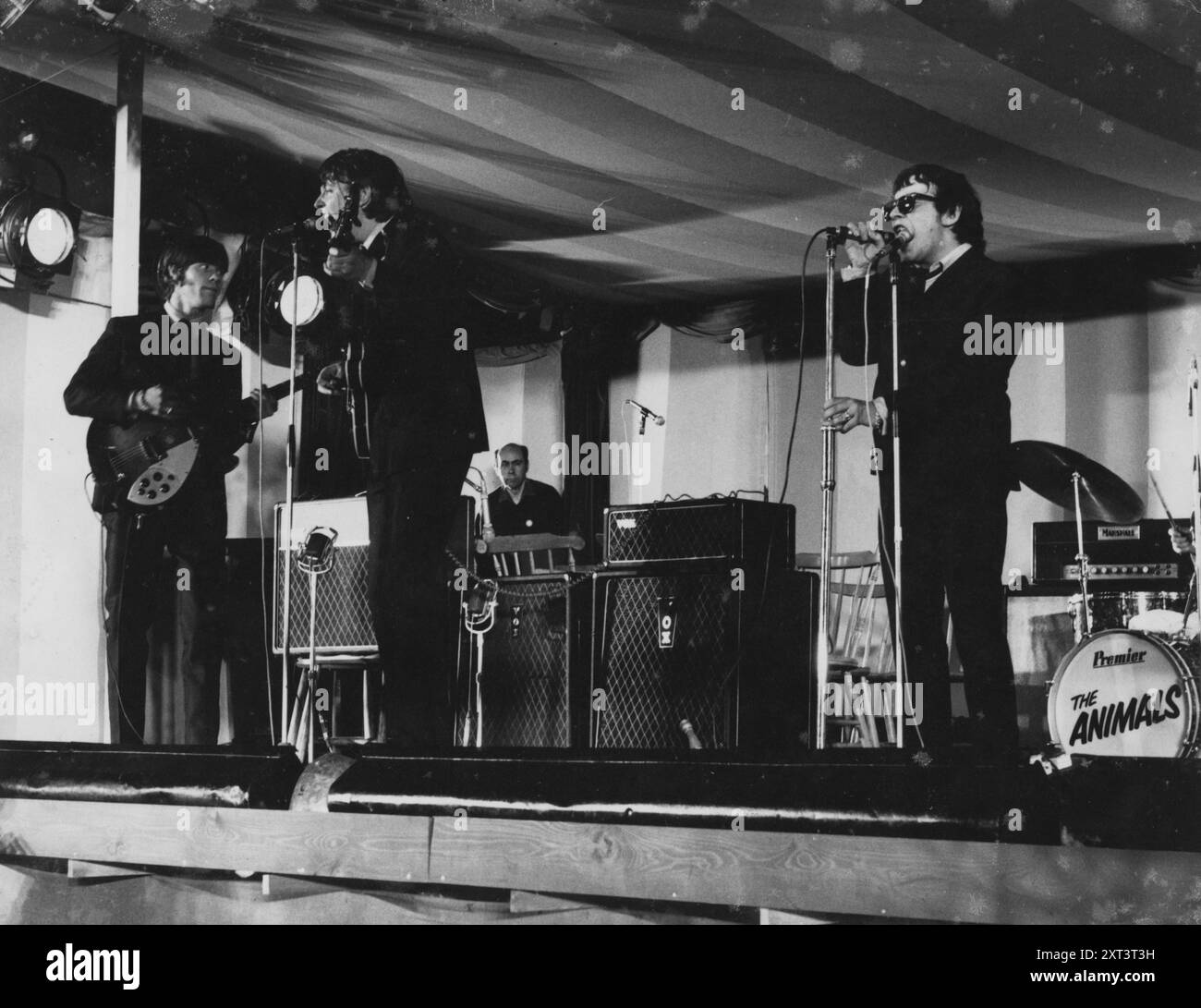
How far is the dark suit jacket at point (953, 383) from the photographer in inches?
143

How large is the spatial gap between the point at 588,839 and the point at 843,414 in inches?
48.9

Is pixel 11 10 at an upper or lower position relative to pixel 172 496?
upper

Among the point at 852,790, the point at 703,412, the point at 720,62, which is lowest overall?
the point at 852,790

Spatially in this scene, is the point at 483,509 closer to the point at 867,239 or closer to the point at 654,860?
the point at 867,239

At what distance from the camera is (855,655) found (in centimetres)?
534

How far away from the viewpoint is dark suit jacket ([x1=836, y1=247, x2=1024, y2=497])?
3635 millimetres

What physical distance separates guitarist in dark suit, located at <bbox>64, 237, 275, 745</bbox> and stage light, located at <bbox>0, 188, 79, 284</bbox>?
Result: 0.29m

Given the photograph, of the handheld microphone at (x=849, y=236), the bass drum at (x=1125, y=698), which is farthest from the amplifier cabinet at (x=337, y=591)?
the bass drum at (x=1125, y=698)

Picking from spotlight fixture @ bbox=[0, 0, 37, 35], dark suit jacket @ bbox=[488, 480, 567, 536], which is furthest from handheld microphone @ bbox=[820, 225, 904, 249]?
spotlight fixture @ bbox=[0, 0, 37, 35]

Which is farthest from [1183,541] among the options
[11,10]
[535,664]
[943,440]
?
[11,10]
